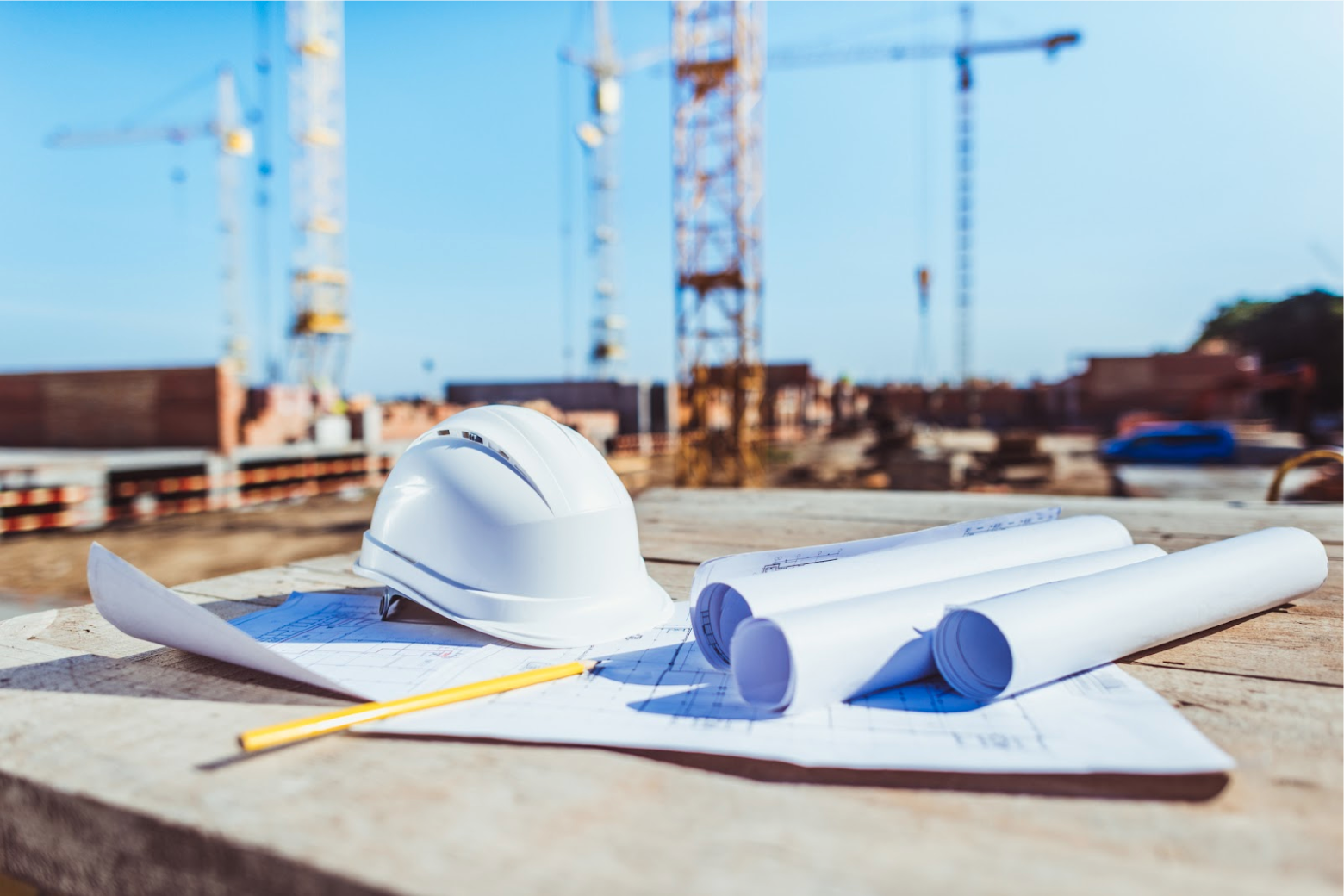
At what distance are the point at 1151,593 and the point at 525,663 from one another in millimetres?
1285

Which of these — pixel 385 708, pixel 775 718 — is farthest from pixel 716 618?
pixel 385 708

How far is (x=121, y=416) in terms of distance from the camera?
2039cm

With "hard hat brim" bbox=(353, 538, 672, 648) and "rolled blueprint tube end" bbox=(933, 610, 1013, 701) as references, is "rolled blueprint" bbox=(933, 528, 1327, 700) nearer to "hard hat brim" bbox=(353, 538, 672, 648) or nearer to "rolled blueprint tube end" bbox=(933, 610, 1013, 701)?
"rolled blueprint tube end" bbox=(933, 610, 1013, 701)

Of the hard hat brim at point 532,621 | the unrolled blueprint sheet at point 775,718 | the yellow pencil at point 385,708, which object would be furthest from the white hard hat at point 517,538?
the yellow pencil at point 385,708

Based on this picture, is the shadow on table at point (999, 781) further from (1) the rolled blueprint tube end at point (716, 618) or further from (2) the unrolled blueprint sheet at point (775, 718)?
(1) the rolled blueprint tube end at point (716, 618)

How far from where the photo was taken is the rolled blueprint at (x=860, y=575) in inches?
62.5

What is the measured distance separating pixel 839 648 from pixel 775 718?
0.16 metres

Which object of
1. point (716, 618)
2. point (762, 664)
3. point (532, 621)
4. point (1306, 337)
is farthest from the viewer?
point (1306, 337)

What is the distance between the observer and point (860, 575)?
5.72 feet

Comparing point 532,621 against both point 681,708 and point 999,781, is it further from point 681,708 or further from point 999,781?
point 999,781

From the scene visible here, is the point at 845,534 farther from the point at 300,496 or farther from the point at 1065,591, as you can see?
the point at 300,496

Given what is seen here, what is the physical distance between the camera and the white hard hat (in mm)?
1923

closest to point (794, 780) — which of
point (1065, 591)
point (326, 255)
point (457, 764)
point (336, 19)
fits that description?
point (457, 764)

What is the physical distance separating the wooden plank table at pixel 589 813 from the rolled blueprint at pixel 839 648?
20cm
